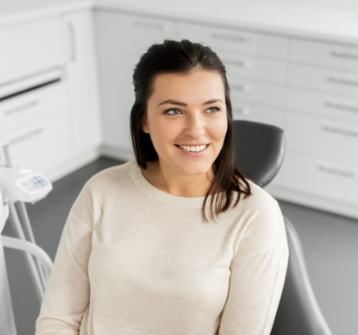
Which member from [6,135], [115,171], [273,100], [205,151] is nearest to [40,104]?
[6,135]

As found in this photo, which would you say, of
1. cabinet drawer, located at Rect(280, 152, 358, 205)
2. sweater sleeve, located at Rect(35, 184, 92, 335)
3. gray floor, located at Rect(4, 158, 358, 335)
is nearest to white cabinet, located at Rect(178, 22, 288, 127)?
cabinet drawer, located at Rect(280, 152, 358, 205)

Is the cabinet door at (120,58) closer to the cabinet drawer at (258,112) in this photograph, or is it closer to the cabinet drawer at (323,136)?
the cabinet drawer at (258,112)

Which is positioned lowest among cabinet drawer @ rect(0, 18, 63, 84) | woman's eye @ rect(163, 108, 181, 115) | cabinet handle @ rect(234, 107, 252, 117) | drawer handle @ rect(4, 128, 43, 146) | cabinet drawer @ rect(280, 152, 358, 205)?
cabinet drawer @ rect(280, 152, 358, 205)

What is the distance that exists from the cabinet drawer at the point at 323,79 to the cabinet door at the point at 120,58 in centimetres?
66

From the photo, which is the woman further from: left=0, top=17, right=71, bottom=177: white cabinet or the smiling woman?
left=0, top=17, right=71, bottom=177: white cabinet

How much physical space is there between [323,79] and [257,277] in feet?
5.59

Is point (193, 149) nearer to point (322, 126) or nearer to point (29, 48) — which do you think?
point (322, 126)

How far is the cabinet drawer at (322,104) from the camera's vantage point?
2.62m

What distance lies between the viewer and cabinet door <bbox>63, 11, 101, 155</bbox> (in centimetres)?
301

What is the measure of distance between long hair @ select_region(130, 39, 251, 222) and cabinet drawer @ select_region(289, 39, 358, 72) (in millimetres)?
1487

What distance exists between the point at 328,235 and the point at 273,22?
1017 mm

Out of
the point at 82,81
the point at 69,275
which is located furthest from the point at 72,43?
the point at 69,275

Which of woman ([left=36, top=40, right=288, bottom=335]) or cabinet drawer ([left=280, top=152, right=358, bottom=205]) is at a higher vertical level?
woman ([left=36, top=40, right=288, bottom=335])

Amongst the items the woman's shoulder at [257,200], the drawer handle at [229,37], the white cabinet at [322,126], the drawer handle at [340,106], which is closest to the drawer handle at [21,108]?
the drawer handle at [229,37]
